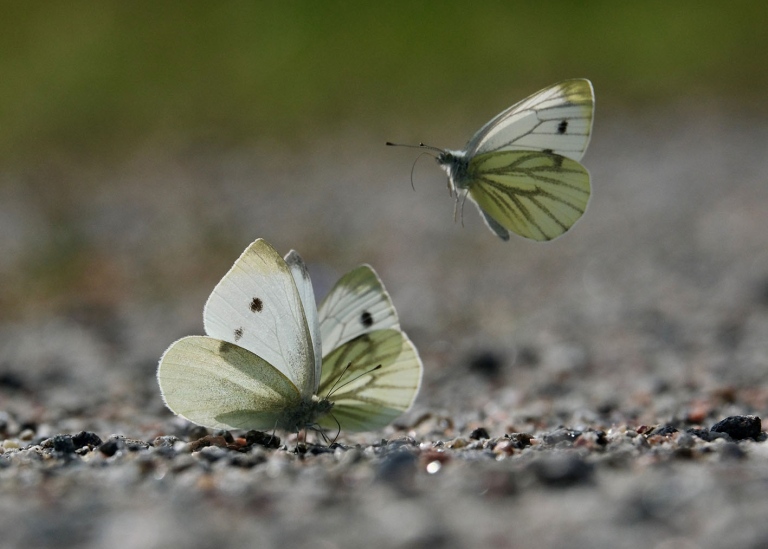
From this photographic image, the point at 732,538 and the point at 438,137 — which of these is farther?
the point at 438,137

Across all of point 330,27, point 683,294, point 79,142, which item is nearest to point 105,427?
point 683,294

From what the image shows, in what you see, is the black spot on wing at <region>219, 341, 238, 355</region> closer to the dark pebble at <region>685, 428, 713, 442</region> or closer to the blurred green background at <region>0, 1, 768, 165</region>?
the dark pebble at <region>685, 428, 713, 442</region>

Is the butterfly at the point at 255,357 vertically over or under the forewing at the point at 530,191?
under

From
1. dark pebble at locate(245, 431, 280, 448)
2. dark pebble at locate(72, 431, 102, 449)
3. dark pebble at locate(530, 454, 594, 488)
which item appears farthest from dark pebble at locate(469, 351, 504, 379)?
dark pebble at locate(530, 454, 594, 488)

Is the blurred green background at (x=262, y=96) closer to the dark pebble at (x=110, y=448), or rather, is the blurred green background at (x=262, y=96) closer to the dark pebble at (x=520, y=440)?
the dark pebble at (x=110, y=448)

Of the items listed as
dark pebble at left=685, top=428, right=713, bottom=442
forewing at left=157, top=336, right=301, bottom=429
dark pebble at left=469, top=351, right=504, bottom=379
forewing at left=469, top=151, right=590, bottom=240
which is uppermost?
dark pebble at left=469, top=351, right=504, bottom=379

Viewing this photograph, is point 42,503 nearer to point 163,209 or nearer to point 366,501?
point 366,501

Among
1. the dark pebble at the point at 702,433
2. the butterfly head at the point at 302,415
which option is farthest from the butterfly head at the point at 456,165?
the dark pebble at the point at 702,433
